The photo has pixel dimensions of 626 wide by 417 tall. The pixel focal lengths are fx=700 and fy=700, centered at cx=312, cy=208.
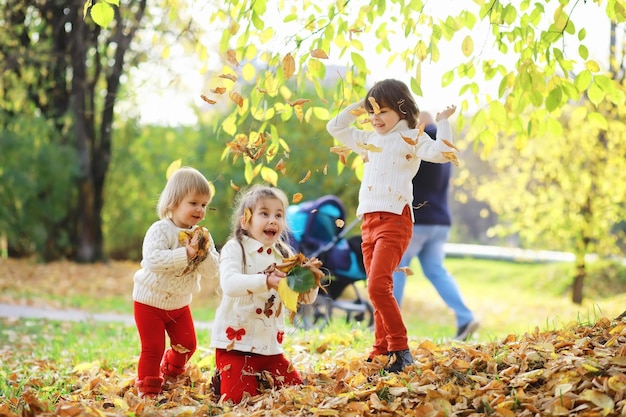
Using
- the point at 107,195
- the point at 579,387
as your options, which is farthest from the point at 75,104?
the point at 579,387

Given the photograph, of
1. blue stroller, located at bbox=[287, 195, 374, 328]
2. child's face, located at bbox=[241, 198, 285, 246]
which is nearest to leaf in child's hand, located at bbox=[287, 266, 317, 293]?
child's face, located at bbox=[241, 198, 285, 246]

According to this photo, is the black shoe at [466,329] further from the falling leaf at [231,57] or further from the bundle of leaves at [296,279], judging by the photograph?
the falling leaf at [231,57]

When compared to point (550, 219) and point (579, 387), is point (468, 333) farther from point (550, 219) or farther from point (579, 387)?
point (550, 219)

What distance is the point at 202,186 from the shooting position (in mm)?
3713

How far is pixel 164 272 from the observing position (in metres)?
3.66

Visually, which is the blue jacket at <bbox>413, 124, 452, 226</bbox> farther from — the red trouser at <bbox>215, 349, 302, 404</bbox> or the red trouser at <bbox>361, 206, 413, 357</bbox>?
the red trouser at <bbox>215, 349, 302, 404</bbox>

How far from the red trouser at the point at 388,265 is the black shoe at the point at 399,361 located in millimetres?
26

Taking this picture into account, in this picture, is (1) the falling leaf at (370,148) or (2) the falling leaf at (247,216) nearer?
(2) the falling leaf at (247,216)

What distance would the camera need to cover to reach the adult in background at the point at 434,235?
236 inches

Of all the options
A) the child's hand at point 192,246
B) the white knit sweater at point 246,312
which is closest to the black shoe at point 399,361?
the white knit sweater at point 246,312

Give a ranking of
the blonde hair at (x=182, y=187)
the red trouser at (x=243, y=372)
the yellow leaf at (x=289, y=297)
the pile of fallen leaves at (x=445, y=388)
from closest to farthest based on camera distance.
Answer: the pile of fallen leaves at (x=445, y=388) < the yellow leaf at (x=289, y=297) < the red trouser at (x=243, y=372) < the blonde hair at (x=182, y=187)

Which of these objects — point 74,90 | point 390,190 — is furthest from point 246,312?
point 74,90

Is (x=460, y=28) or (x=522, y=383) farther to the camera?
(x=460, y=28)

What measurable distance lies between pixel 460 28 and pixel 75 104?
10859mm
